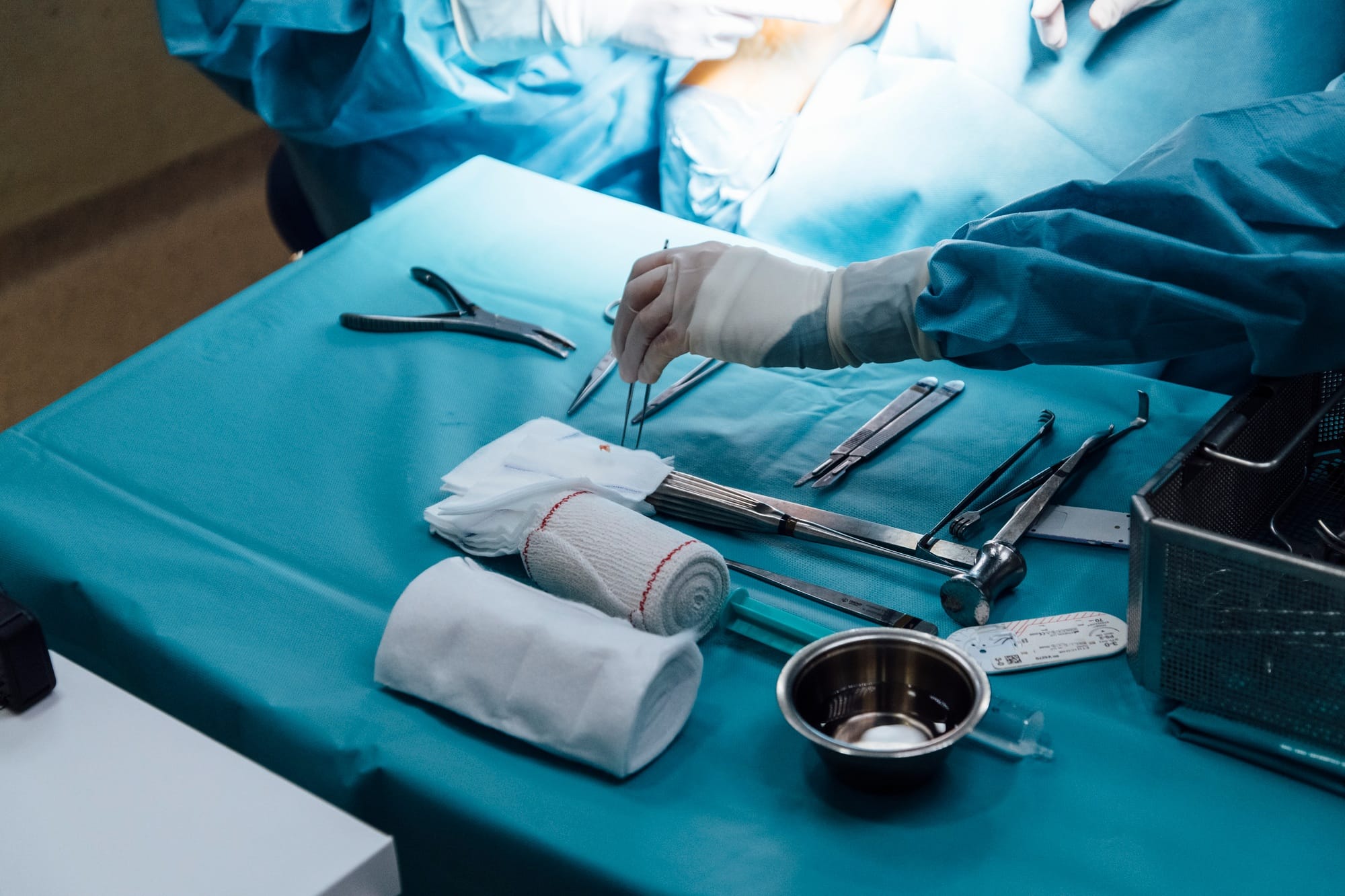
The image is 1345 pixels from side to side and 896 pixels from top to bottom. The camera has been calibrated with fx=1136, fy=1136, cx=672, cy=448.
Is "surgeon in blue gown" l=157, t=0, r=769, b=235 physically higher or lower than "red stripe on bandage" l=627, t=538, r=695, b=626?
higher

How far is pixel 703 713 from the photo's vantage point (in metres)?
1.16

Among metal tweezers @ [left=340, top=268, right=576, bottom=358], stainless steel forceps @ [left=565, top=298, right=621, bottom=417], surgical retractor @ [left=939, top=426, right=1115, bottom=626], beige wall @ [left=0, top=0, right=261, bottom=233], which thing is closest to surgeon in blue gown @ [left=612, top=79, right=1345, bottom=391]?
surgical retractor @ [left=939, top=426, right=1115, bottom=626]

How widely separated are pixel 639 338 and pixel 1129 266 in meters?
0.63

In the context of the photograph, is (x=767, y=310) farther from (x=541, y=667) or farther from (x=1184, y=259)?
(x=541, y=667)

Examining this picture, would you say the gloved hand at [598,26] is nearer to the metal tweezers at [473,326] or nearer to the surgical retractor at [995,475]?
the metal tweezers at [473,326]

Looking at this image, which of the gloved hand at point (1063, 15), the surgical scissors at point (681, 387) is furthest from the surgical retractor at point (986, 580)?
the gloved hand at point (1063, 15)

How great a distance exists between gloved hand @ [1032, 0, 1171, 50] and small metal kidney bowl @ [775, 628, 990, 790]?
1372 mm

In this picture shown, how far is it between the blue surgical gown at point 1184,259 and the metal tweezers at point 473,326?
661 millimetres

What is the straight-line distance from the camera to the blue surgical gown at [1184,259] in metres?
1.22

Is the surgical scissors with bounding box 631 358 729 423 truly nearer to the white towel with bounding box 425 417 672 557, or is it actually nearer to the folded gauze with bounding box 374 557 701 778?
the white towel with bounding box 425 417 672 557

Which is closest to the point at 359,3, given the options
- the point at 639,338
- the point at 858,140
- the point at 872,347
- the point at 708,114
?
the point at 708,114

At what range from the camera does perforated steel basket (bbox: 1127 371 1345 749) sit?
984mm

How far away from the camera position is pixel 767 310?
149 cm

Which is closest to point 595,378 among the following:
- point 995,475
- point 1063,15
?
point 995,475
